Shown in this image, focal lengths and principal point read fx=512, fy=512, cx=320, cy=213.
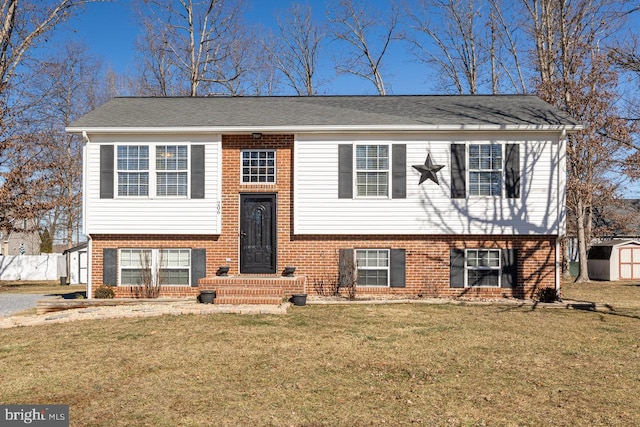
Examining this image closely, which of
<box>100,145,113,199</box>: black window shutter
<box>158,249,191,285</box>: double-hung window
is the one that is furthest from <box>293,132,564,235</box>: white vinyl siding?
<box>100,145,113,199</box>: black window shutter

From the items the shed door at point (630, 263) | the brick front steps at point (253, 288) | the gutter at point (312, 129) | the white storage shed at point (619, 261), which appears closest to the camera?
the brick front steps at point (253, 288)

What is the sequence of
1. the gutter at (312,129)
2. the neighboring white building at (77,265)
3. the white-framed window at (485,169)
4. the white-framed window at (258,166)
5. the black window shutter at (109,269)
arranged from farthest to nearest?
the neighboring white building at (77,265), the white-framed window at (258,166), the black window shutter at (109,269), the white-framed window at (485,169), the gutter at (312,129)

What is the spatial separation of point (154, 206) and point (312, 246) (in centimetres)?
434

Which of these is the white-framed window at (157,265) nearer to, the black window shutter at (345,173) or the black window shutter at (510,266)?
the black window shutter at (345,173)

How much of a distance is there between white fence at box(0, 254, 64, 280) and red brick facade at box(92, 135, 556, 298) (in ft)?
64.5

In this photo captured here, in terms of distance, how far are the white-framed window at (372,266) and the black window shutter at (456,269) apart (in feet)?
5.55

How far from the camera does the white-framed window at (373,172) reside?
44.7 feet

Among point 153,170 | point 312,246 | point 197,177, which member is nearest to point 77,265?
point 153,170

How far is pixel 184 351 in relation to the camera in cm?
764

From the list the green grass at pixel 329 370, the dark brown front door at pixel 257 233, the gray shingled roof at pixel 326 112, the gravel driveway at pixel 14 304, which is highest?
the gray shingled roof at pixel 326 112

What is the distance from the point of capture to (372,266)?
1373 centimetres

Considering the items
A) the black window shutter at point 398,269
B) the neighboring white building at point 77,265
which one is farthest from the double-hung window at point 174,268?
the neighboring white building at point 77,265

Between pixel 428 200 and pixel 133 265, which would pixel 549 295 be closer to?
pixel 428 200

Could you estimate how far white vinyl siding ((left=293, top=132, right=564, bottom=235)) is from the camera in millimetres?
13461
